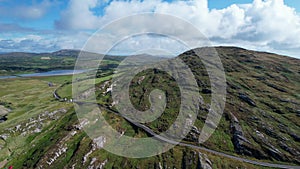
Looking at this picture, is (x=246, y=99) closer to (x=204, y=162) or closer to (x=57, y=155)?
(x=204, y=162)

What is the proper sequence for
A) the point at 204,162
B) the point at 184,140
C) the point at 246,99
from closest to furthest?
1. the point at 204,162
2. the point at 184,140
3. the point at 246,99

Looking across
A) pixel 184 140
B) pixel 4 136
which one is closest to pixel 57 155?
pixel 4 136

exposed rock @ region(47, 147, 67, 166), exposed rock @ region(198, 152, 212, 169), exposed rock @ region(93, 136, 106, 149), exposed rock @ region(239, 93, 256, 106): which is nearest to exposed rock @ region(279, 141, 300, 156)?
exposed rock @ region(239, 93, 256, 106)

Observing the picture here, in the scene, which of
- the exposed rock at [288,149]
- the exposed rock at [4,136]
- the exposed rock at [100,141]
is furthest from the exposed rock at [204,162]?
the exposed rock at [4,136]

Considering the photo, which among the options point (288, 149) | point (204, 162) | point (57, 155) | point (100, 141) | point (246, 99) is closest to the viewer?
point (204, 162)

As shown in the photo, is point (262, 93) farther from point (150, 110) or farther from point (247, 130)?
point (150, 110)

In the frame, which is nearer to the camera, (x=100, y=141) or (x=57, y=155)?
(x=57, y=155)

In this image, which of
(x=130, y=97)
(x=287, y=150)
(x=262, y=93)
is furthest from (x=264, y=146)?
(x=130, y=97)

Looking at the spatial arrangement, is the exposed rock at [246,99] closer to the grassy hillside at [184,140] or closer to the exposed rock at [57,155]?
the grassy hillside at [184,140]

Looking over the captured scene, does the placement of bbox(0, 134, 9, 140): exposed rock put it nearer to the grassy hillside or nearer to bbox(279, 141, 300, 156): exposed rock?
the grassy hillside
